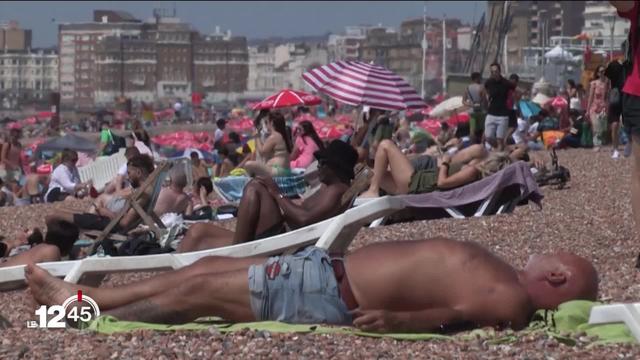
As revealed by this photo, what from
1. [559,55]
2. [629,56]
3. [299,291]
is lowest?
[559,55]

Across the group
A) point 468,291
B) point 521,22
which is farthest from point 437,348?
point 521,22

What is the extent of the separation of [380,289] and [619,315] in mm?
735

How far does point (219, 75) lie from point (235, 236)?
171657mm

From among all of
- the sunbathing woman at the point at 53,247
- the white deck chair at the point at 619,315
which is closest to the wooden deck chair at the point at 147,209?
the sunbathing woman at the point at 53,247

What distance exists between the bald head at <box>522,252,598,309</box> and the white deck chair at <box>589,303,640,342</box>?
0.60ft

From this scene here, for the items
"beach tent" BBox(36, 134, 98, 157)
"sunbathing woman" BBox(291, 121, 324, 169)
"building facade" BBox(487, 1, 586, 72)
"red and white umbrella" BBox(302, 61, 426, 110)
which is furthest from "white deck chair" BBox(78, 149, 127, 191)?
"building facade" BBox(487, 1, 586, 72)

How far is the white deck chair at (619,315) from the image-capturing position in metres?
4.61

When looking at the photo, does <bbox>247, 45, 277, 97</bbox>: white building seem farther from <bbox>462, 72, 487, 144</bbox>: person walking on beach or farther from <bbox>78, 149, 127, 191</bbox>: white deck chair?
<bbox>78, 149, 127, 191</bbox>: white deck chair

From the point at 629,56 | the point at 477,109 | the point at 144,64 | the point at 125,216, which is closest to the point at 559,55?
the point at 477,109

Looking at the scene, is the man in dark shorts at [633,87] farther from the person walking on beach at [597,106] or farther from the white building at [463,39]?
the white building at [463,39]

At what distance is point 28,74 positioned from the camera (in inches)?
6580

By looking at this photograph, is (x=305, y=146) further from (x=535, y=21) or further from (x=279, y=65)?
(x=279, y=65)

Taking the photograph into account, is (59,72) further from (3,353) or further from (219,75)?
(3,353)

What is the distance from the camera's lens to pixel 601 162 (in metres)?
16.0
